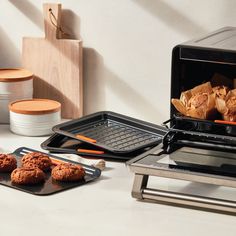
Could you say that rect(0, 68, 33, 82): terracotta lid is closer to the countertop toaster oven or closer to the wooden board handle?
the wooden board handle

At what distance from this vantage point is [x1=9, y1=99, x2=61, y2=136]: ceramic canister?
2.29 metres

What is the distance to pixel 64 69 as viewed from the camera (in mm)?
2490

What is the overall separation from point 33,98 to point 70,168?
0.74 metres

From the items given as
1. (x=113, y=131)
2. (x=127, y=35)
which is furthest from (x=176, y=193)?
(x=127, y=35)

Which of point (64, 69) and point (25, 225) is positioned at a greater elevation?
point (64, 69)

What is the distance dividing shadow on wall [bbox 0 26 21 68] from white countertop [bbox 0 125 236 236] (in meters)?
0.85

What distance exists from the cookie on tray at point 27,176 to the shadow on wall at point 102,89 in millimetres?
679

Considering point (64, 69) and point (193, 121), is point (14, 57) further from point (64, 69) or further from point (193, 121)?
point (193, 121)

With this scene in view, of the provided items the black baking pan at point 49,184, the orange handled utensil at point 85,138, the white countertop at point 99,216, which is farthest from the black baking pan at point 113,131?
the white countertop at point 99,216

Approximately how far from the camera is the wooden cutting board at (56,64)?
97.2 inches

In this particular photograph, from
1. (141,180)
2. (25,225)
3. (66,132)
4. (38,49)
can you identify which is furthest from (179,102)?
(38,49)

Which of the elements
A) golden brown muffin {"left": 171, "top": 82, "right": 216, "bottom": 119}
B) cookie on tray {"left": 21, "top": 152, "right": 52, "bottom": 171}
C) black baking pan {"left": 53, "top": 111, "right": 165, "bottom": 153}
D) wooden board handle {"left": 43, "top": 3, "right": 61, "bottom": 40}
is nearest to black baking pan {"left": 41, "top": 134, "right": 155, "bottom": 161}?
black baking pan {"left": 53, "top": 111, "right": 165, "bottom": 153}

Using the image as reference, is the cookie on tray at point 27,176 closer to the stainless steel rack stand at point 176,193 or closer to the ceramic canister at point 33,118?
the stainless steel rack stand at point 176,193

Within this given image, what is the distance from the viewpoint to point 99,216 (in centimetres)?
167
